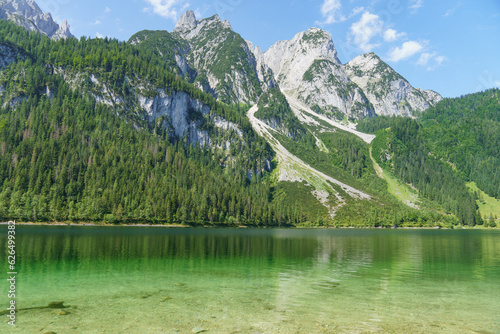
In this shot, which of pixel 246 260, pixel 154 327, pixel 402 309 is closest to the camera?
pixel 154 327

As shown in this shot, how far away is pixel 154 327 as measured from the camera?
53.2 feet

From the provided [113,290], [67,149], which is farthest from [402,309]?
[67,149]

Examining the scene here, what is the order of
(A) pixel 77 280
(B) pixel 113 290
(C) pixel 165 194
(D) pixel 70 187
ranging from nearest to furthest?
1. (B) pixel 113 290
2. (A) pixel 77 280
3. (D) pixel 70 187
4. (C) pixel 165 194

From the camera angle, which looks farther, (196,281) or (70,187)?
(70,187)

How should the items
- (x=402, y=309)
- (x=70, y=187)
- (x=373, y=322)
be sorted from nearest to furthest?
(x=373, y=322) → (x=402, y=309) → (x=70, y=187)

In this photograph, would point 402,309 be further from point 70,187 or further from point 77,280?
point 70,187

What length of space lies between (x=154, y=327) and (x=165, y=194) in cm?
17752

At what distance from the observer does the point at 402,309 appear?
2109 centimetres

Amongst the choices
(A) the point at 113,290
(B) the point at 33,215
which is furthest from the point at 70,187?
(A) the point at 113,290

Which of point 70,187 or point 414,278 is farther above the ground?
point 70,187

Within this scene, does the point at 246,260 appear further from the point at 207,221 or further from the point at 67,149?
the point at 67,149

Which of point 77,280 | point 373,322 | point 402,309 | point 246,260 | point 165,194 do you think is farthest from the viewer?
point 165,194

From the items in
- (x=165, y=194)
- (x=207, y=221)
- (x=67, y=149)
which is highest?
(x=67, y=149)

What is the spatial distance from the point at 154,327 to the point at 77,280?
53.9 ft
